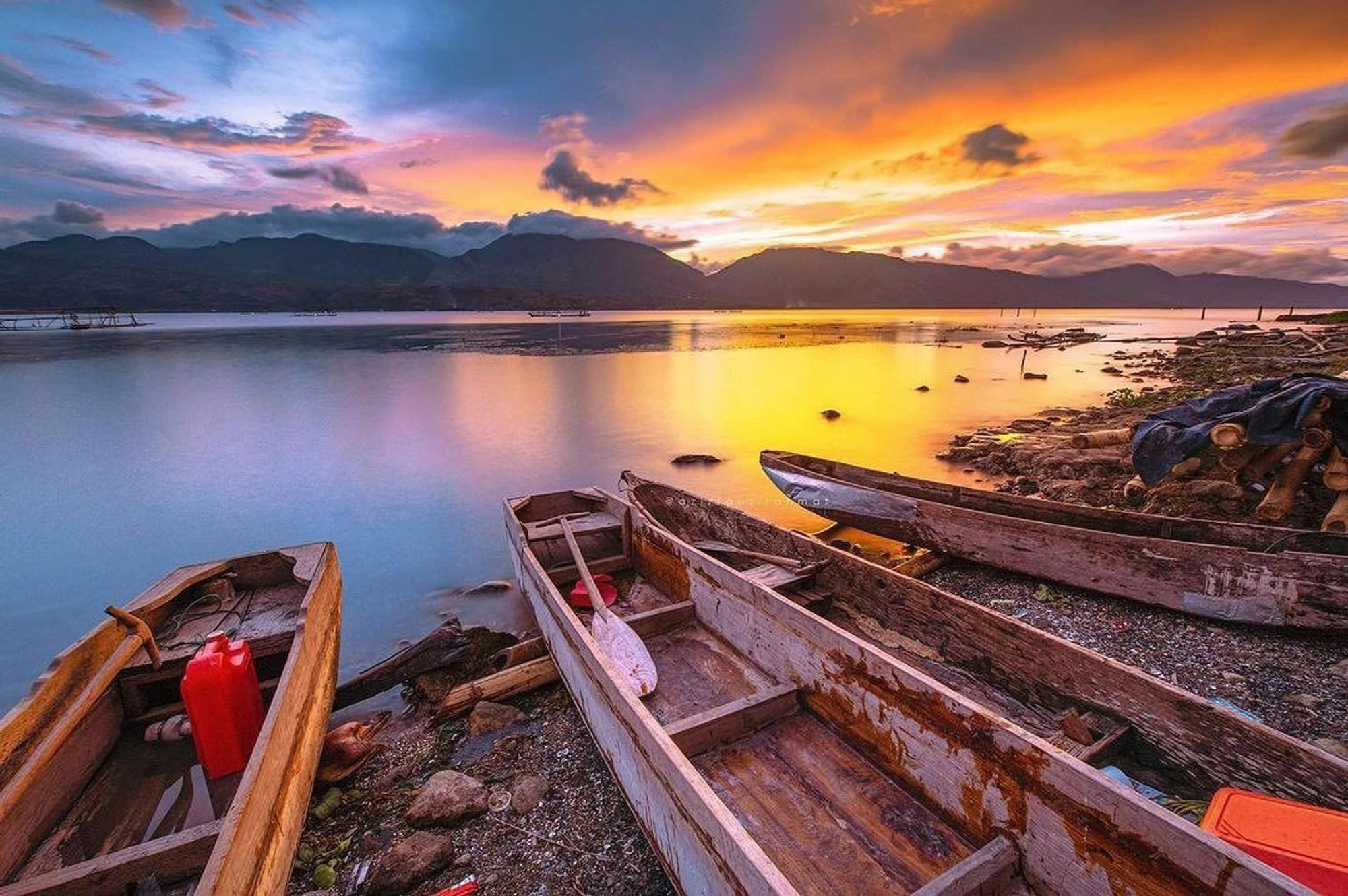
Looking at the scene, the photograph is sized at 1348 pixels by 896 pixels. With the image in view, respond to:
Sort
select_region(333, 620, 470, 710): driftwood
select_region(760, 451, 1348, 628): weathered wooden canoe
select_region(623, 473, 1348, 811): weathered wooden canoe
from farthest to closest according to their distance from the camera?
select_region(333, 620, 470, 710): driftwood, select_region(760, 451, 1348, 628): weathered wooden canoe, select_region(623, 473, 1348, 811): weathered wooden canoe

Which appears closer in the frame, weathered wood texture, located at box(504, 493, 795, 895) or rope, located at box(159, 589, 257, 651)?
weathered wood texture, located at box(504, 493, 795, 895)

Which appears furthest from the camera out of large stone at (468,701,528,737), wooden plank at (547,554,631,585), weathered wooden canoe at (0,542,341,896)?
wooden plank at (547,554,631,585)

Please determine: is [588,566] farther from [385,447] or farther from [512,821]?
[385,447]

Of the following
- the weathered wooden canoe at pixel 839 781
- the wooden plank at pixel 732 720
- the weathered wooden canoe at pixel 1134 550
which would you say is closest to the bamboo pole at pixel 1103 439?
the weathered wooden canoe at pixel 1134 550

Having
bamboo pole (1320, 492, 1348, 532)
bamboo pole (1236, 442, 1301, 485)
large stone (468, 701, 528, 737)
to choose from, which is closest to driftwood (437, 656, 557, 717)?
large stone (468, 701, 528, 737)

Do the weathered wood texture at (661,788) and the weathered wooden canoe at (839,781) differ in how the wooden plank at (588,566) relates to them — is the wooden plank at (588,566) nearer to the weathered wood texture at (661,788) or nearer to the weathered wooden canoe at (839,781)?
the weathered wooden canoe at (839,781)

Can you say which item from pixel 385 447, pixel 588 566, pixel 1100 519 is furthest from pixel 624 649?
pixel 385 447

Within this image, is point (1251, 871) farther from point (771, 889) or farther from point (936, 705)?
point (771, 889)

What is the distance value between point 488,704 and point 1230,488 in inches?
394

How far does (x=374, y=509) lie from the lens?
497 inches

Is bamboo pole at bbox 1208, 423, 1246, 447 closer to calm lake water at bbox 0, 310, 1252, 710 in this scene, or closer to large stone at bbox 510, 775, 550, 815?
calm lake water at bbox 0, 310, 1252, 710

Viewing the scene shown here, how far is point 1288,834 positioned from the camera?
2480mm

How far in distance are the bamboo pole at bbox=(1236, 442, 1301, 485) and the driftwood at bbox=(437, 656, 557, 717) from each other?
30.9ft

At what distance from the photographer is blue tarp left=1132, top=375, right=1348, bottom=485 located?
686 centimetres
